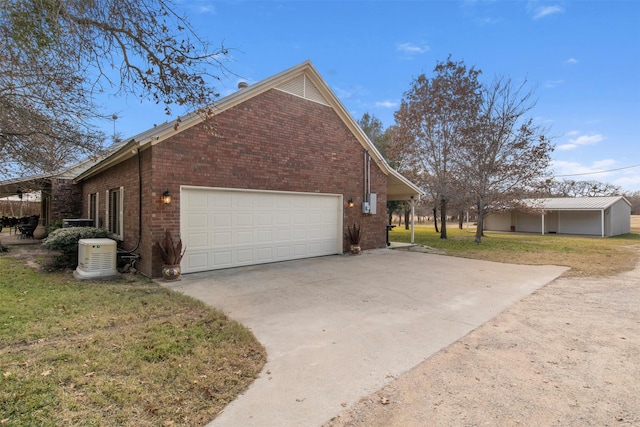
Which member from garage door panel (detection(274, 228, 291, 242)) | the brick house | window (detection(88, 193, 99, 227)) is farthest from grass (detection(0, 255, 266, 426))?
window (detection(88, 193, 99, 227))

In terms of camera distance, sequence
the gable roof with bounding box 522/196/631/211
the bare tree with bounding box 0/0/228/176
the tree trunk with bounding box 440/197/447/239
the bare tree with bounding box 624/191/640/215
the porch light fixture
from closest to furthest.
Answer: the bare tree with bounding box 0/0/228/176, the porch light fixture, the tree trunk with bounding box 440/197/447/239, the gable roof with bounding box 522/196/631/211, the bare tree with bounding box 624/191/640/215

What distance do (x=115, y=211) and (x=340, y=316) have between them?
896cm

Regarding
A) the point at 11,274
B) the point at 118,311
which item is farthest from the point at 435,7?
the point at 11,274

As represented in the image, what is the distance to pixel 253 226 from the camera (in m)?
9.41

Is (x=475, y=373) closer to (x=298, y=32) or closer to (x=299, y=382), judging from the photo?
(x=299, y=382)

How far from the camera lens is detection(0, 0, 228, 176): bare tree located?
146 inches

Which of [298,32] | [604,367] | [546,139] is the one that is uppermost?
[298,32]

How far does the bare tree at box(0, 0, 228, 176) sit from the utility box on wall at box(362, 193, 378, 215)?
8375 millimetres

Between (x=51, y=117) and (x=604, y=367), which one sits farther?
(x=51, y=117)

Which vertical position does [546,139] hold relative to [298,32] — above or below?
below

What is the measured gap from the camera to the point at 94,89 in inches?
187

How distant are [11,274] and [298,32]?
9.72 meters

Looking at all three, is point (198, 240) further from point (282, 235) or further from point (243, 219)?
point (282, 235)

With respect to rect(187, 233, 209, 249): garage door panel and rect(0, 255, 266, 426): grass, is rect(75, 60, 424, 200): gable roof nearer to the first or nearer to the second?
rect(187, 233, 209, 249): garage door panel
